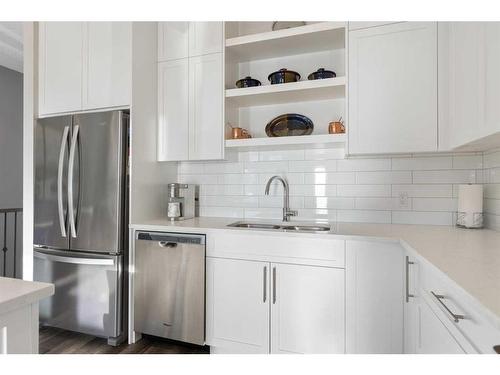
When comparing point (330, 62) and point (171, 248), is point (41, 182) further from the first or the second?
point (330, 62)

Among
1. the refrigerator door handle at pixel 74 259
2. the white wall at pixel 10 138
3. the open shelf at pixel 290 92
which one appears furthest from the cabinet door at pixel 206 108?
the white wall at pixel 10 138

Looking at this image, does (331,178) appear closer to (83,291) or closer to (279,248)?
(279,248)

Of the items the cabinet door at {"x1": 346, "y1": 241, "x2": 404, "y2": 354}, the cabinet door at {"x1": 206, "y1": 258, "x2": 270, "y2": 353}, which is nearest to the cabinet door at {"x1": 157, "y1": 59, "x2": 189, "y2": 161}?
the cabinet door at {"x1": 206, "y1": 258, "x2": 270, "y2": 353}

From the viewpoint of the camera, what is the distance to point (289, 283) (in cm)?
183

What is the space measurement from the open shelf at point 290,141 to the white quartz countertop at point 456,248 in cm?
61

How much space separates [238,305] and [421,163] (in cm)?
162

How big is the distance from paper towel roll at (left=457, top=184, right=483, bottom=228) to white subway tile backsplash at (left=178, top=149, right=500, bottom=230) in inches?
2.5

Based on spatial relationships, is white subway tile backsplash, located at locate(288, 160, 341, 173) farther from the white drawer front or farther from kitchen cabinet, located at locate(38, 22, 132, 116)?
kitchen cabinet, located at locate(38, 22, 132, 116)

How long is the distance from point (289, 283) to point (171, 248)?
33.0 inches

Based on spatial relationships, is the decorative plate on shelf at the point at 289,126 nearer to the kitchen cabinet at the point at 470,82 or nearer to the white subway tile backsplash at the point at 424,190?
the white subway tile backsplash at the point at 424,190

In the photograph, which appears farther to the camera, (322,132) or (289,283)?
(322,132)

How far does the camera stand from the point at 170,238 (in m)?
2.08

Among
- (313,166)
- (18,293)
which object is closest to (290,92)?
(313,166)
